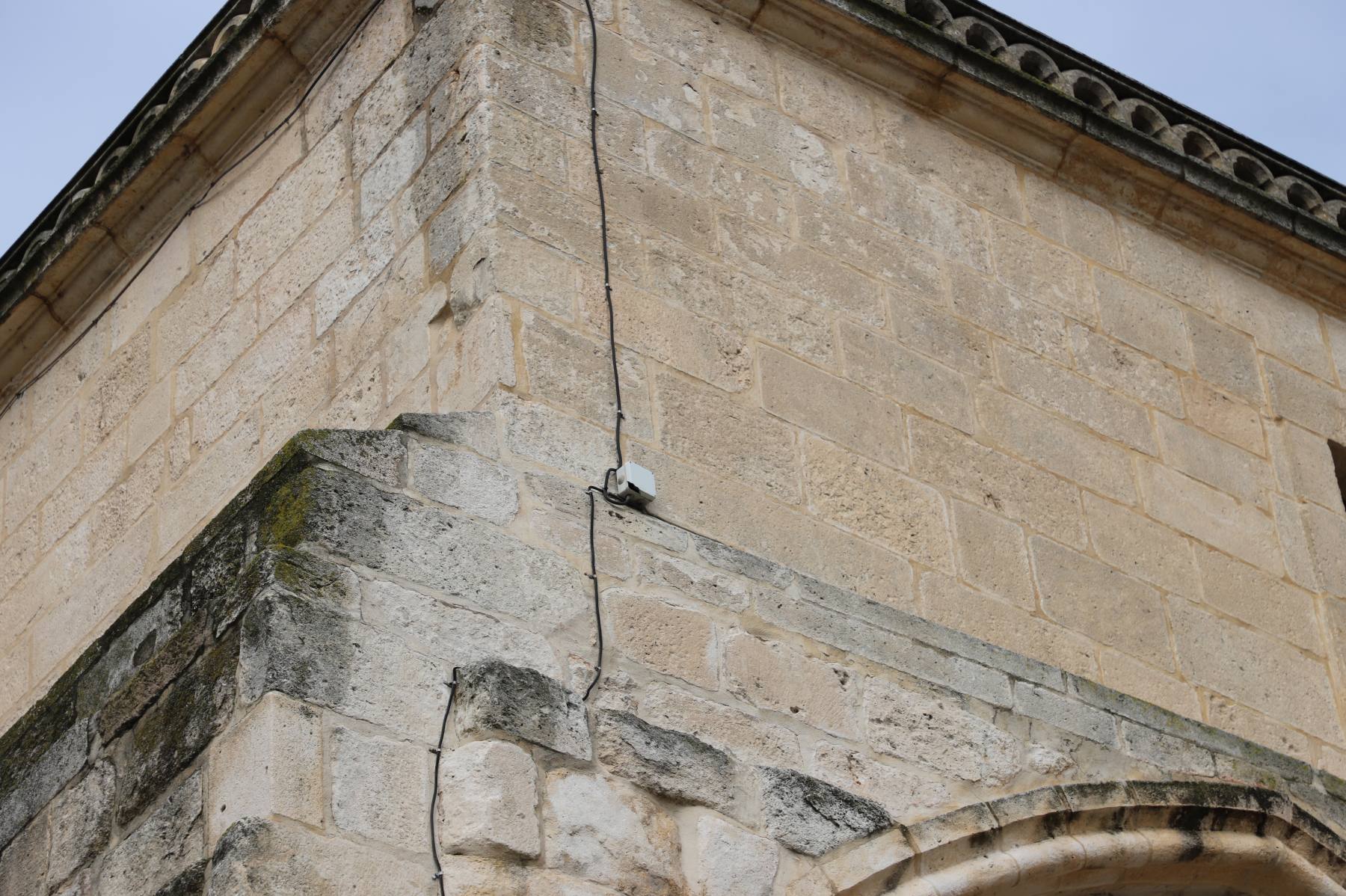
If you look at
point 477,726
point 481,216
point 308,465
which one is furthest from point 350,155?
point 477,726

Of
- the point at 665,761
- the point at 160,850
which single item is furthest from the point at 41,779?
the point at 665,761

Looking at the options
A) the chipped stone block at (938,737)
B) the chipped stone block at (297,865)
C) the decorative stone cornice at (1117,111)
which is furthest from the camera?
the decorative stone cornice at (1117,111)

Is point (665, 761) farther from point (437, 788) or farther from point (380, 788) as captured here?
point (380, 788)

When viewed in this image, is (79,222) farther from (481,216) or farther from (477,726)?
(477,726)

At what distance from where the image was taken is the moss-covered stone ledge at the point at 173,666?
13.7 feet

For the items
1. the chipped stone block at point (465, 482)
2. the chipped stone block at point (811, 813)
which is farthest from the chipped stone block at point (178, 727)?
the chipped stone block at point (811, 813)

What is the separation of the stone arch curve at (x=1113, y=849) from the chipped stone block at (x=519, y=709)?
1.91 ft

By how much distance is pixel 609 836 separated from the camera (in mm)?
4168

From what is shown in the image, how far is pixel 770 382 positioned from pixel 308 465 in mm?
1328

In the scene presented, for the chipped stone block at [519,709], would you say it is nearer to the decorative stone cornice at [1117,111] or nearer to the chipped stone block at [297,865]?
the chipped stone block at [297,865]

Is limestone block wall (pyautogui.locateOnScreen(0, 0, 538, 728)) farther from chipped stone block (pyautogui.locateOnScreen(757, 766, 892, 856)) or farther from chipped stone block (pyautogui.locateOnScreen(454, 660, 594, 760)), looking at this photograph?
chipped stone block (pyautogui.locateOnScreen(757, 766, 892, 856))

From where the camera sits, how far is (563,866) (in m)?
4.07

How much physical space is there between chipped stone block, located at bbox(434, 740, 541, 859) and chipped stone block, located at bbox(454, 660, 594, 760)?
47mm

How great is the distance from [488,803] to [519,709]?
0.23 m
